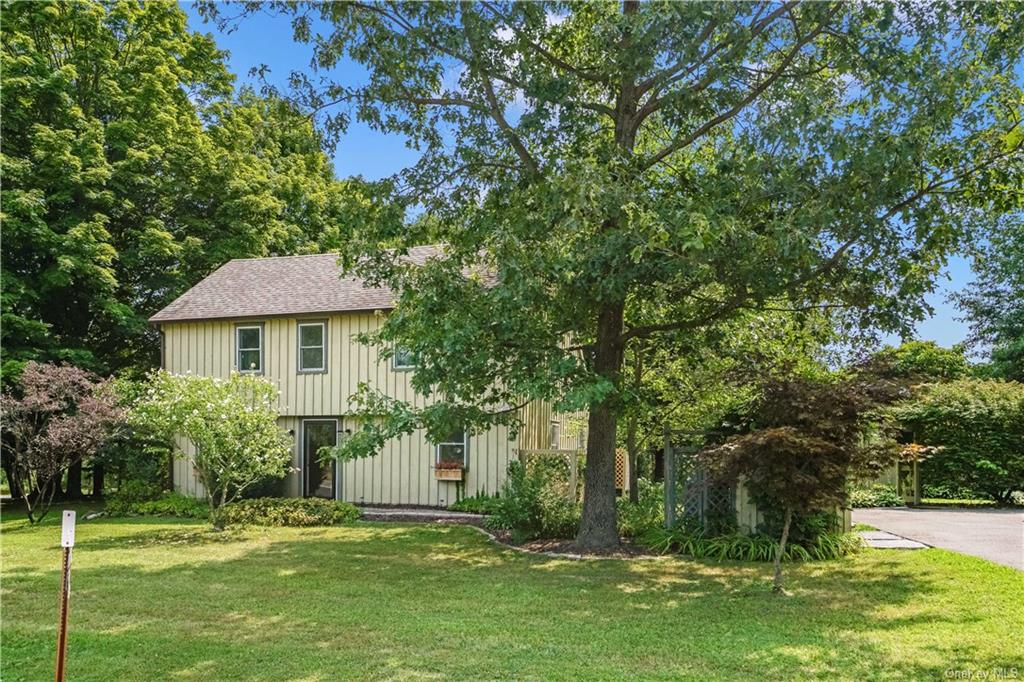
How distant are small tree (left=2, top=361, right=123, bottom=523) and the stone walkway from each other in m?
14.2

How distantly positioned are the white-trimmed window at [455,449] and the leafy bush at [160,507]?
5223mm

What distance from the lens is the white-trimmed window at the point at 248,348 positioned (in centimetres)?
1908

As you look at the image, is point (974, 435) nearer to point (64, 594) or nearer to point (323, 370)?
point (323, 370)

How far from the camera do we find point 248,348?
63.0ft

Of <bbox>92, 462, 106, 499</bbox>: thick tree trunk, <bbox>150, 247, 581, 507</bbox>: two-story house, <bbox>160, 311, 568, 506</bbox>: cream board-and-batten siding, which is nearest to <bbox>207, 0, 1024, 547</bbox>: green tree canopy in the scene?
<bbox>160, 311, 568, 506</bbox>: cream board-and-batten siding

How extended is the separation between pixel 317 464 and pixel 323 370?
2312 millimetres

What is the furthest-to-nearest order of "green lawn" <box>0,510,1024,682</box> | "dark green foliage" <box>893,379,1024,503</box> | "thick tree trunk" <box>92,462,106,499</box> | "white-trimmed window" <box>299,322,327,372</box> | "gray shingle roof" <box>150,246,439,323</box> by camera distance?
"thick tree trunk" <box>92,462,106,499</box> → "white-trimmed window" <box>299,322,327,372</box> → "gray shingle roof" <box>150,246,439,323</box> → "dark green foliage" <box>893,379,1024,503</box> → "green lawn" <box>0,510,1024,682</box>

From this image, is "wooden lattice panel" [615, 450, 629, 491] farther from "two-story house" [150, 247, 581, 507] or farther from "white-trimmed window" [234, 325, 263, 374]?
"white-trimmed window" [234, 325, 263, 374]

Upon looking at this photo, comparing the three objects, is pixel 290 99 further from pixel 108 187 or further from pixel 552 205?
pixel 108 187

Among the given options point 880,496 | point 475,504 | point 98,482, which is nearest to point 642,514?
point 475,504

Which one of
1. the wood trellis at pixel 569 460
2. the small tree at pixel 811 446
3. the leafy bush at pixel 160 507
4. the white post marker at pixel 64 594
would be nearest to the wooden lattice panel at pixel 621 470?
the wood trellis at pixel 569 460

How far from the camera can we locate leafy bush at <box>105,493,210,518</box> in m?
17.1

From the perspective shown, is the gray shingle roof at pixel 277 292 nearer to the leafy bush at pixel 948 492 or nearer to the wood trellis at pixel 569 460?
the wood trellis at pixel 569 460

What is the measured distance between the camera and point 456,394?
10898 mm
